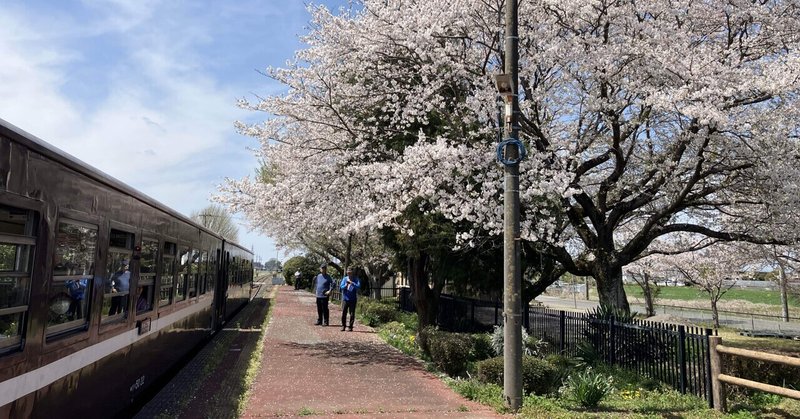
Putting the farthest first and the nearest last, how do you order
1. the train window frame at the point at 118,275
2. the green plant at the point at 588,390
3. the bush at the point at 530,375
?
the bush at the point at 530,375, the green plant at the point at 588,390, the train window frame at the point at 118,275

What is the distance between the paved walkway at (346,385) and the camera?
7039 millimetres

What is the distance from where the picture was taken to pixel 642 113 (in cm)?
1160

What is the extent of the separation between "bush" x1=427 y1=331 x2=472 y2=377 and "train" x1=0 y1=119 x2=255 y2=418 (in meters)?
4.55

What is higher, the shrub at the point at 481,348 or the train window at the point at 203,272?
the train window at the point at 203,272

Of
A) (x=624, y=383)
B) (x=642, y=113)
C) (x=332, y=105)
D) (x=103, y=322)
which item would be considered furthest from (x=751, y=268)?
(x=103, y=322)

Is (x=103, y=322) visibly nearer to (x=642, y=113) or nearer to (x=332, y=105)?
(x=332, y=105)

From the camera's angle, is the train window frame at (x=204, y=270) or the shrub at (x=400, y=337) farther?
the shrub at (x=400, y=337)

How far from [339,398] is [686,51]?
28.1 ft

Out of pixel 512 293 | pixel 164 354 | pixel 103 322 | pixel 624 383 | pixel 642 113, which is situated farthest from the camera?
pixel 642 113

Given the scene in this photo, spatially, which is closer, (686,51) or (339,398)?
(339,398)

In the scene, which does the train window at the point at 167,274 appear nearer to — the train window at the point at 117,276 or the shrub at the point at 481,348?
the train window at the point at 117,276

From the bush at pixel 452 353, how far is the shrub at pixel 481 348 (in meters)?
0.17

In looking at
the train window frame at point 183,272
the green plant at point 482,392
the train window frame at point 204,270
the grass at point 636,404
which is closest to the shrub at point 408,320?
the train window frame at point 204,270

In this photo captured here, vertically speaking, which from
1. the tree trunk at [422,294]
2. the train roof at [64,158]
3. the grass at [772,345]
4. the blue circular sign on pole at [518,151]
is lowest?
the grass at [772,345]
